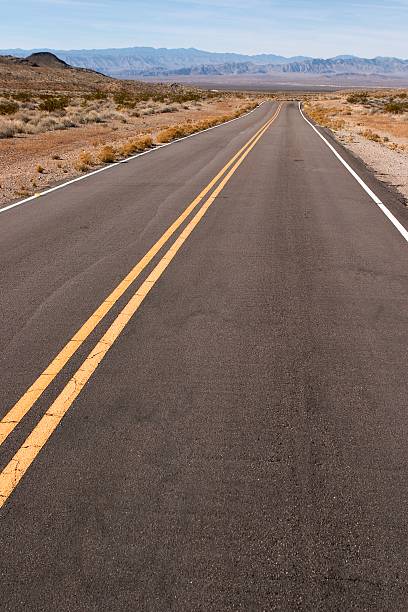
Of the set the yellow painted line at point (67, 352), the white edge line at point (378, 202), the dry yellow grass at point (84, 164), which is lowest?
the dry yellow grass at point (84, 164)

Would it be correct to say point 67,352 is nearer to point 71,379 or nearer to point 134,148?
point 71,379

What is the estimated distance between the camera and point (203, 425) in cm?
412

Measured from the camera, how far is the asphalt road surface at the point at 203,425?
2.88 metres

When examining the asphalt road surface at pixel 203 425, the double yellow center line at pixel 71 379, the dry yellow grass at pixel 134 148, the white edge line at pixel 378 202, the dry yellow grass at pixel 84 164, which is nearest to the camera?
the asphalt road surface at pixel 203 425

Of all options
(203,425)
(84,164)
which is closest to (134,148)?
(84,164)

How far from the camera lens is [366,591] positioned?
2.79 metres

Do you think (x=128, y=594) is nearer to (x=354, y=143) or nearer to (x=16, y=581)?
(x=16, y=581)

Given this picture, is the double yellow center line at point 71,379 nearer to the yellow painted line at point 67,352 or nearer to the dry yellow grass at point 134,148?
the yellow painted line at point 67,352

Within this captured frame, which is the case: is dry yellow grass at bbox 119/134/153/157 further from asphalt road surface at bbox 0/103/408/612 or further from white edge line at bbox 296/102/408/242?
asphalt road surface at bbox 0/103/408/612

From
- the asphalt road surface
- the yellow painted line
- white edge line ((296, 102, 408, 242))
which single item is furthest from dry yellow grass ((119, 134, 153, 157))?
the yellow painted line

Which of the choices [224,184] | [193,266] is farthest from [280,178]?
[193,266]

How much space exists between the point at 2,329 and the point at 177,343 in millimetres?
A: 1870

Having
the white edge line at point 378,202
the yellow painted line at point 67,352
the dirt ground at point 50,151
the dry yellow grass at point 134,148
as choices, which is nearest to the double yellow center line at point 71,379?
the yellow painted line at point 67,352

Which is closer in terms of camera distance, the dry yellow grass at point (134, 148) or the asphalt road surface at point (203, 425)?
the asphalt road surface at point (203, 425)
